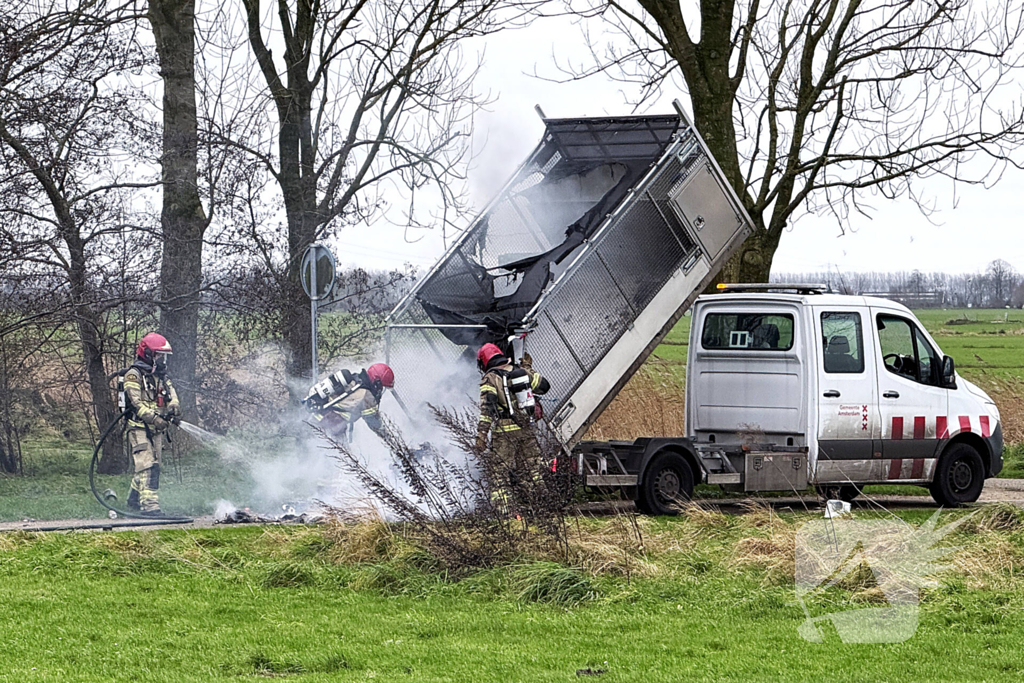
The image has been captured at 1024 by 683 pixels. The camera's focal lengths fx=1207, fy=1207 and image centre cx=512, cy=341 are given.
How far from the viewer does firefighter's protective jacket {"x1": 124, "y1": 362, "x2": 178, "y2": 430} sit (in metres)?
12.6

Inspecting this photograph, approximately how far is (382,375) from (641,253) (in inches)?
115

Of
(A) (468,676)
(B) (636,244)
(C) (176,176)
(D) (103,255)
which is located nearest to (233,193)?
(C) (176,176)

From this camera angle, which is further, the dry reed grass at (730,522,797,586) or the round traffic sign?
the round traffic sign

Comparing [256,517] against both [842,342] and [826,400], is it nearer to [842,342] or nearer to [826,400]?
[826,400]

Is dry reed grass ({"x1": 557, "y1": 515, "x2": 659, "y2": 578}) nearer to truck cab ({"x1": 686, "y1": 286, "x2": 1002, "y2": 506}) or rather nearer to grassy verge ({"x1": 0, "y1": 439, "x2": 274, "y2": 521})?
truck cab ({"x1": 686, "y1": 286, "x2": 1002, "y2": 506})

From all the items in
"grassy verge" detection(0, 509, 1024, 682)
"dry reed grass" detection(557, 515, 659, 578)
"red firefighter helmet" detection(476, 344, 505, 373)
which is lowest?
"grassy verge" detection(0, 509, 1024, 682)

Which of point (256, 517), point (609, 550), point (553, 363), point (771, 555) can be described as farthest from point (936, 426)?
point (256, 517)

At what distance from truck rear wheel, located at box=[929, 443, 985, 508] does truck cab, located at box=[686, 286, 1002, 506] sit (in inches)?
0.5

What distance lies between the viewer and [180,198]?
17.0 metres

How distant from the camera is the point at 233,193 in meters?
17.2

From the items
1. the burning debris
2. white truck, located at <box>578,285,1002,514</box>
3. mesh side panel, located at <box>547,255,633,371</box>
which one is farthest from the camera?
white truck, located at <box>578,285,1002,514</box>

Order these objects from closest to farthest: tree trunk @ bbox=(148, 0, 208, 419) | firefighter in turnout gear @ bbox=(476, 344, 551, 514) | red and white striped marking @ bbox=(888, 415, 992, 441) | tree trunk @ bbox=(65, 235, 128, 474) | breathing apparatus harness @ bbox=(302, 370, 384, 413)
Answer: firefighter in turnout gear @ bbox=(476, 344, 551, 514) < breathing apparatus harness @ bbox=(302, 370, 384, 413) < red and white striped marking @ bbox=(888, 415, 992, 441) < tree trunk @ bbox=(65, 235, 128, 474) < tree trunk @ bbox=(148, 0, 208, 419)

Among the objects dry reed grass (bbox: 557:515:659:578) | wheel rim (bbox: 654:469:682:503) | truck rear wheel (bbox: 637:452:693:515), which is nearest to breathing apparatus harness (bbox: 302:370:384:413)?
truck rear wheel (bbox: 637:452:693:515)

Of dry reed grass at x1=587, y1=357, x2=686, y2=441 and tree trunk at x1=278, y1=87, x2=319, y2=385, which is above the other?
tree trunk at x1=278, y1=87, x2=319, y2=385
